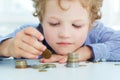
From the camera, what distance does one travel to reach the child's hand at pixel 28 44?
62 cm

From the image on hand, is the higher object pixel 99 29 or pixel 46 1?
pixel 46 1

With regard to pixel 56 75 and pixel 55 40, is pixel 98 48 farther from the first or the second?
pixel 56 75

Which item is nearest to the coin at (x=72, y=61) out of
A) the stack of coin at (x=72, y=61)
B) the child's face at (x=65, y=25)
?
the stack of coin at (x=72, y=61)

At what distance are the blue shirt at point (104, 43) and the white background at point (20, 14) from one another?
1024 millimetres

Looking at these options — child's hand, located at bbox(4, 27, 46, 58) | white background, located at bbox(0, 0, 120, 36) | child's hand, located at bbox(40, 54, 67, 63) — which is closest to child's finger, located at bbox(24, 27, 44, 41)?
child's hand, located at bbox(4, 27, 46, 58)

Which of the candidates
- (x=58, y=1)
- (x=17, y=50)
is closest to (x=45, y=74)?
(x=17, y=50)

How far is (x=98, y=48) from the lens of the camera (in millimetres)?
818

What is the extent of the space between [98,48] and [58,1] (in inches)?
6.8

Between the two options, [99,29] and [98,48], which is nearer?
[98,48]

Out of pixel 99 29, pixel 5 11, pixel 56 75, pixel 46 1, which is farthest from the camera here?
pixel 5 11

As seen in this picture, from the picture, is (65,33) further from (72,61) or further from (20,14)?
(20,14)

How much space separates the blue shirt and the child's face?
53mm

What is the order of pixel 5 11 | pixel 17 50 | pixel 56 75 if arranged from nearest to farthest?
pixel 56 75, pixel 17 50, pixel 5 11

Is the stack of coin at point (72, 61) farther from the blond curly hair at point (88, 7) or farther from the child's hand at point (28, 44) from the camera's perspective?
the blond curly hair at point (88, 7)
